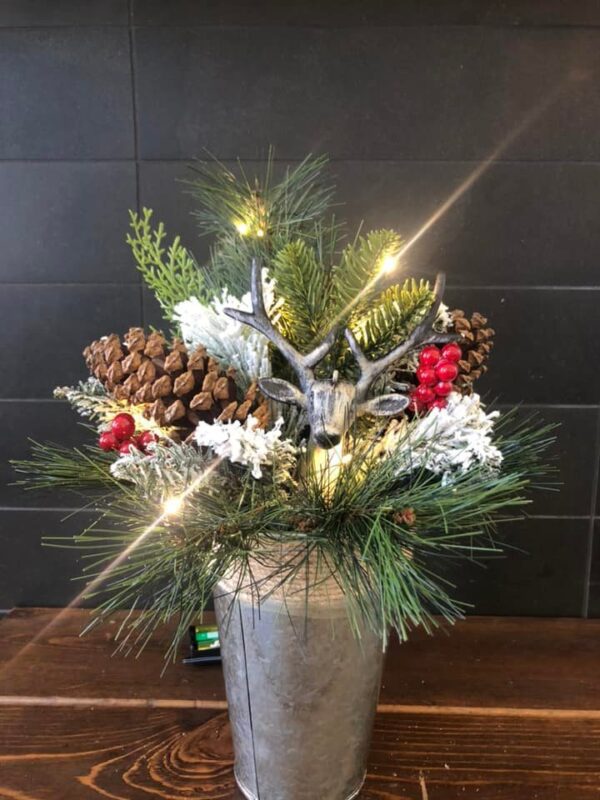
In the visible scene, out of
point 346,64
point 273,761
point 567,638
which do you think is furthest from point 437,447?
point 346,64

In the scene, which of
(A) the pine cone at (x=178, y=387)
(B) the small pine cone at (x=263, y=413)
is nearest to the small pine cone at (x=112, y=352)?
(A) the pine cone at (x=178, y=387)

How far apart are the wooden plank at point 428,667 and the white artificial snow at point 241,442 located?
367 mm

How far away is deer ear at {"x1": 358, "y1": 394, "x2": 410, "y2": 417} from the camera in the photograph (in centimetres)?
44

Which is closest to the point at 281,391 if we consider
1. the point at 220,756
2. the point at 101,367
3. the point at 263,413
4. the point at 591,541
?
the point at 263,413

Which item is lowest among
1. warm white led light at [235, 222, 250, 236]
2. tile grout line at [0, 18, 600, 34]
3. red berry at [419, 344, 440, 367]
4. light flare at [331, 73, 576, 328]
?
red berry at [419, 344, 440, 367]

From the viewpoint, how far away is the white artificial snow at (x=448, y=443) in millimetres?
431

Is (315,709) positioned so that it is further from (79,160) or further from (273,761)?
(79,160)

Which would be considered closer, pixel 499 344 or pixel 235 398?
pixel 235 398

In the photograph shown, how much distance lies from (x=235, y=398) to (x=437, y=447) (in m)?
0.14

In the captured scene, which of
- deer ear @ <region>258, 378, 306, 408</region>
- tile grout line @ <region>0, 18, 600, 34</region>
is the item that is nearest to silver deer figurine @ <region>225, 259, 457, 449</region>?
deer ear @ <region>258, 378, 306, 408</region>

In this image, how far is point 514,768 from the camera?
578mm

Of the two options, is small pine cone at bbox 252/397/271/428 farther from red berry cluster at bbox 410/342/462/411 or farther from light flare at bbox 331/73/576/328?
light flare at bbox 331/73/576/328

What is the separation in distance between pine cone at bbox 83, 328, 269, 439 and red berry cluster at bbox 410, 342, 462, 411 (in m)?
0.11

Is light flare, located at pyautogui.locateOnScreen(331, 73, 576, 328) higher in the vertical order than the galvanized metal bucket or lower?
higher
